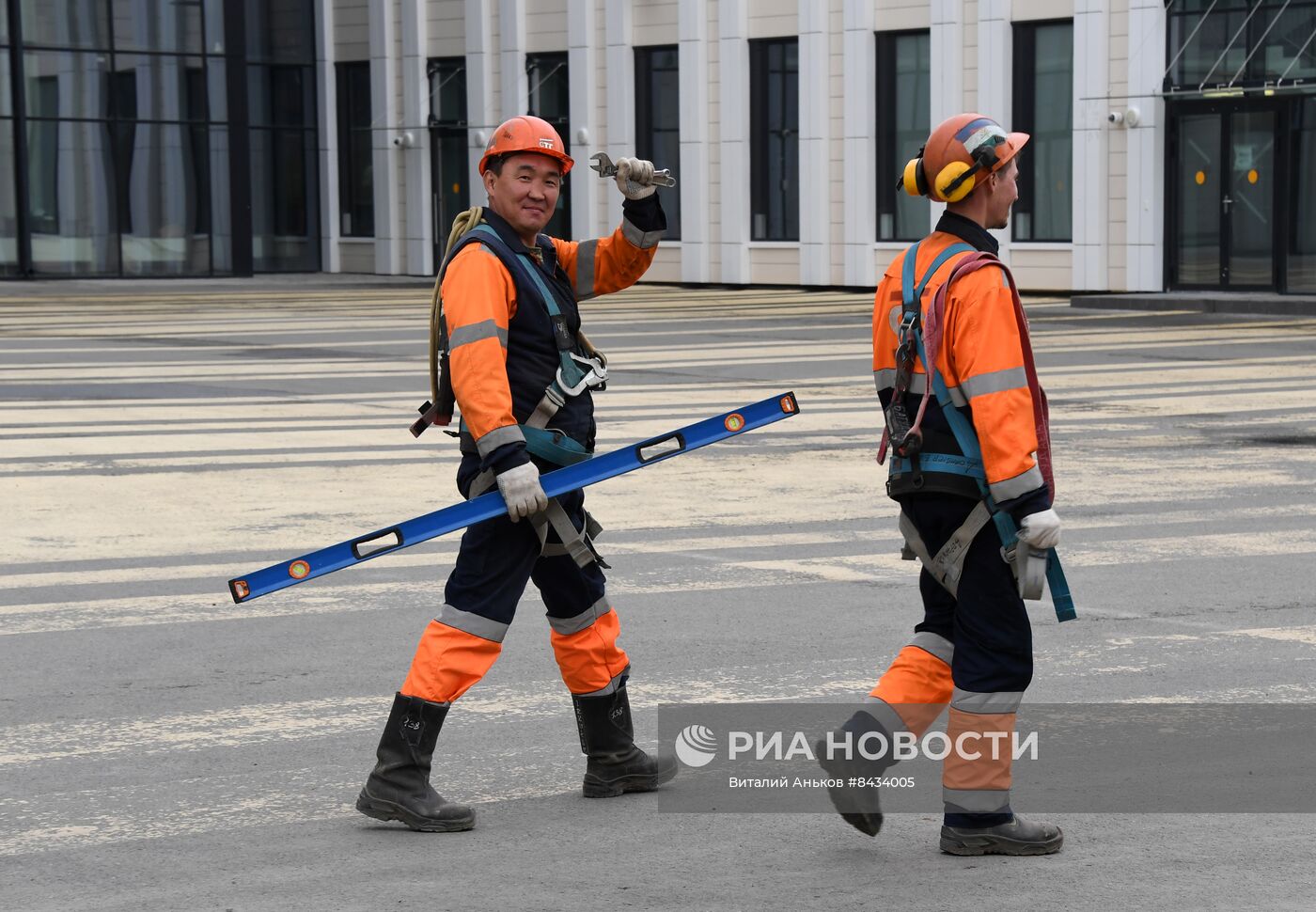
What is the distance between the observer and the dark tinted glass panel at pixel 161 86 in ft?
133

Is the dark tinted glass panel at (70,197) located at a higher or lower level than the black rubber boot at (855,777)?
higher

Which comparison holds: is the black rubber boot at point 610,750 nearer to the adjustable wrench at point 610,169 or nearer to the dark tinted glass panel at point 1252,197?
the adjustable wrench at point 610,169

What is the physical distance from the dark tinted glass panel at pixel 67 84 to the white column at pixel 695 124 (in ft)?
37.7

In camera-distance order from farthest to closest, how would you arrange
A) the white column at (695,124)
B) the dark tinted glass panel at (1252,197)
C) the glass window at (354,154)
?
the glass window at (354,154) < the white column at (695,124) < the dark tinted glass panel at (1252,197)

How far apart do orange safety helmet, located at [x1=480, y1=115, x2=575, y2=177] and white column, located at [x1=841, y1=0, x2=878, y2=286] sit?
29231mm

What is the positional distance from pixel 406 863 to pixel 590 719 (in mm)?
787

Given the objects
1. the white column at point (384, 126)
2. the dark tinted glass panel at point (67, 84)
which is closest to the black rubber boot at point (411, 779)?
the dark tinted glass panel at point (67, 84)

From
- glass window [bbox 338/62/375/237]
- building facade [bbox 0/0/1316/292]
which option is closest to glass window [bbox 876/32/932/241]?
building facade [bbox 0/0/1316/292]

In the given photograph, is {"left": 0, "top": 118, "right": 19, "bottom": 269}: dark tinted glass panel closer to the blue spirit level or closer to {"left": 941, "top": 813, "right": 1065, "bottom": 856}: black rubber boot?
the blue spirit level

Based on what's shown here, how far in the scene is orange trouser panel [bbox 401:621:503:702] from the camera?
17.4 ft

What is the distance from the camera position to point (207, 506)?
36.6 feet

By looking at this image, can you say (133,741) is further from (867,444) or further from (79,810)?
(867,444)

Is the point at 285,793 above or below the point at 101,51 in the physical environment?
below

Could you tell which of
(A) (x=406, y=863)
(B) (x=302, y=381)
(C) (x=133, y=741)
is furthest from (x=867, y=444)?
(A) (x=406, y=863)
